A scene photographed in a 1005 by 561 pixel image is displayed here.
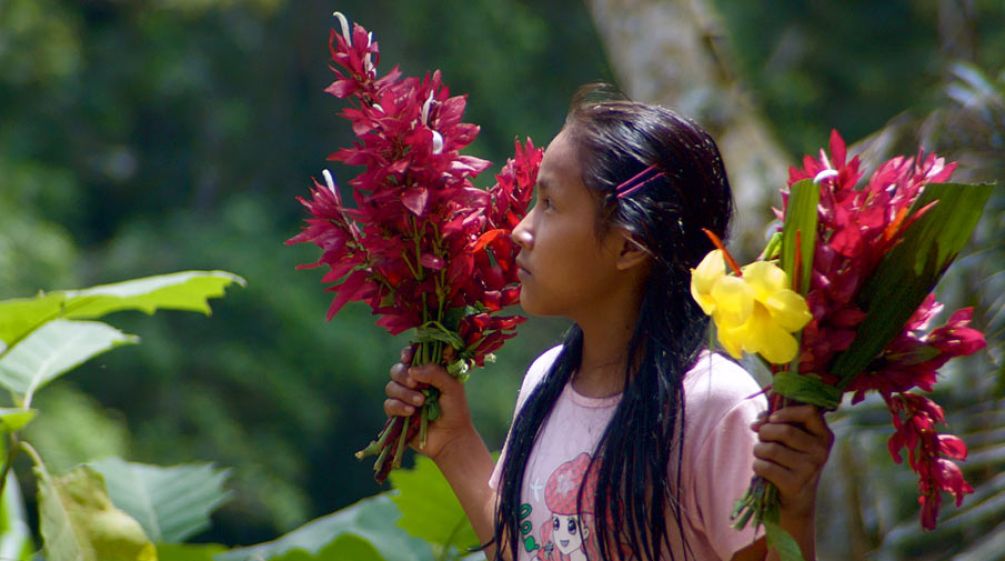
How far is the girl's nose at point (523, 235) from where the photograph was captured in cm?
135

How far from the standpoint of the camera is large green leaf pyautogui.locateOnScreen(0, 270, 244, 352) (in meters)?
1.71

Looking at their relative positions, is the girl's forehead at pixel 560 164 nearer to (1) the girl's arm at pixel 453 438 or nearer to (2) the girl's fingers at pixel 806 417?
(1) the girl's arm at pixel 453 438

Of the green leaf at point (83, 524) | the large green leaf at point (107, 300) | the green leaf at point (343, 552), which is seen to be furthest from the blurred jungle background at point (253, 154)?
the green leaf at point (83, 524)

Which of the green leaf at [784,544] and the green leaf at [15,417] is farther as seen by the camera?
the green leaf at [15,417]

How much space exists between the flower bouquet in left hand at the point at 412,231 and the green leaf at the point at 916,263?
473 millimetres

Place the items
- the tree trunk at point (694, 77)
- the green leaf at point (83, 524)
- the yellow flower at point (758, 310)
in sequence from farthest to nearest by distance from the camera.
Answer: the tree trunk at point (694, 77) < the green leaf at point (83, 524) < the yellow flower at point (758, 310)

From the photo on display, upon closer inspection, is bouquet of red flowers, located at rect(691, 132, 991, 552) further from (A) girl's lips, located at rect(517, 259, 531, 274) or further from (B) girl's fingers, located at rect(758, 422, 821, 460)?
(A) girl's lips, located at rect(517, 259, 531, 274)

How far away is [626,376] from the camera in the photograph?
1.34m

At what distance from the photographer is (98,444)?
7762 millimetres

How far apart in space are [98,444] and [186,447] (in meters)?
1.89

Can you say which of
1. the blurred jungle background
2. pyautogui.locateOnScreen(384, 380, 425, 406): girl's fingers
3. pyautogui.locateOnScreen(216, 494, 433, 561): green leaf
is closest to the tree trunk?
pyautogui.locateOnScreen(216, 494, 433, 561): green leaf

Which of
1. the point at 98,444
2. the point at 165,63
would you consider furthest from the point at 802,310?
the point at 165,63

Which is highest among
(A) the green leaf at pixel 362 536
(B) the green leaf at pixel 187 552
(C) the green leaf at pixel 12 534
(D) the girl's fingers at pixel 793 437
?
(D) the girl's fingers at pixel 793 437

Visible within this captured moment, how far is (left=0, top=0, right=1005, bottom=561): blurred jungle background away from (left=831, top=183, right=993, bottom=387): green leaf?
21.6 ft
